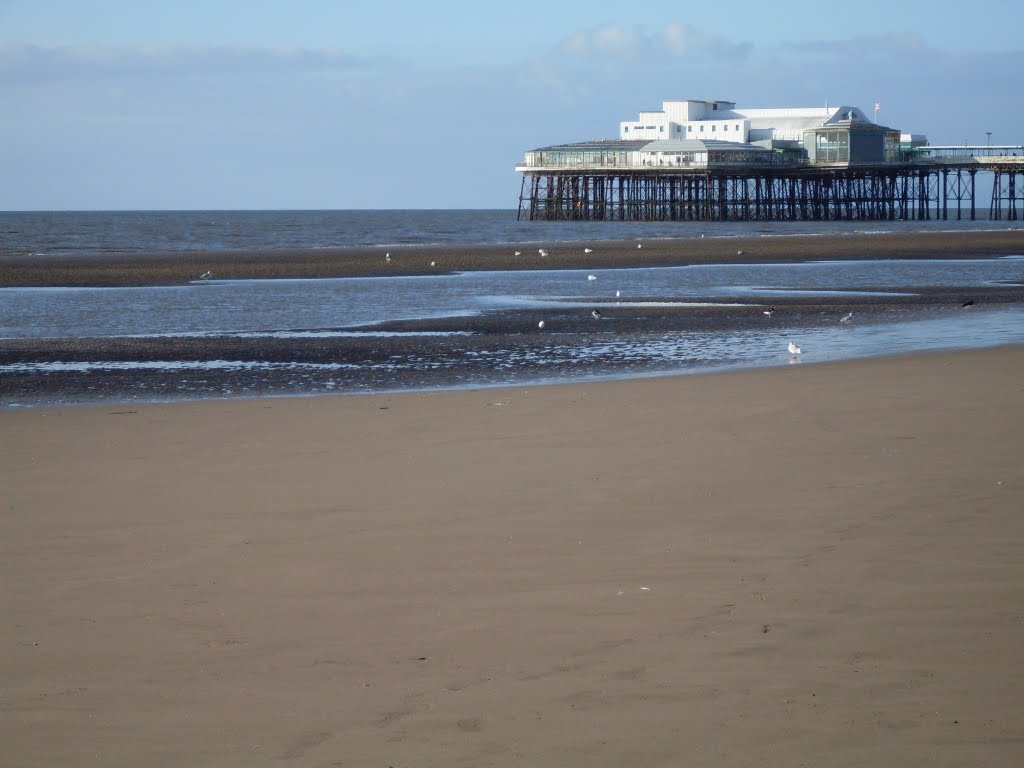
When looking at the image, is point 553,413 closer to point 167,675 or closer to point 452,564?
point 452,564

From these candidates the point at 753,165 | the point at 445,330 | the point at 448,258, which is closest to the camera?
the point at 445,330

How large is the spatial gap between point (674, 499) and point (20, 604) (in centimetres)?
361

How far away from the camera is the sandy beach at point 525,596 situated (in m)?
4.18

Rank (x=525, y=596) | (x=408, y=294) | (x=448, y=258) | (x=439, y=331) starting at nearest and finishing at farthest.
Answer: (x=525, y=596), (x=439, y=331), (x=408, y=294), (x=448, y=258)

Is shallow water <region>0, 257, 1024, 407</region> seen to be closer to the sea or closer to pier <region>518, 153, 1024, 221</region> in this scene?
the sea

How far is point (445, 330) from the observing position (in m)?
20.0

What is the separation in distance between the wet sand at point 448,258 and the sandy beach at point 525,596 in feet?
83.8

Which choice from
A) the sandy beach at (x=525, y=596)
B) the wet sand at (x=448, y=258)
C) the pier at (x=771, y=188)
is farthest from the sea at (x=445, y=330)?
the pier at (x=771, y=188)

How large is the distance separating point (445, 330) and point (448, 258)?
881 inches

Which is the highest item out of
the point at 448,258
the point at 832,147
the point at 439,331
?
the point at 832,147

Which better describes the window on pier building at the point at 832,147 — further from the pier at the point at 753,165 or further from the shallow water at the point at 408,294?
the shallow water at the point at 408,294

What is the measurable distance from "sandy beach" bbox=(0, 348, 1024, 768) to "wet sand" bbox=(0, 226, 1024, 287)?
25531 mm

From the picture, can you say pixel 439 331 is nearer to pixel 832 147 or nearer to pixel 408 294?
pixel 408 294

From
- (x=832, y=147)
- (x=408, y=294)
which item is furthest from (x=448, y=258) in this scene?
(x=832, y=147)
